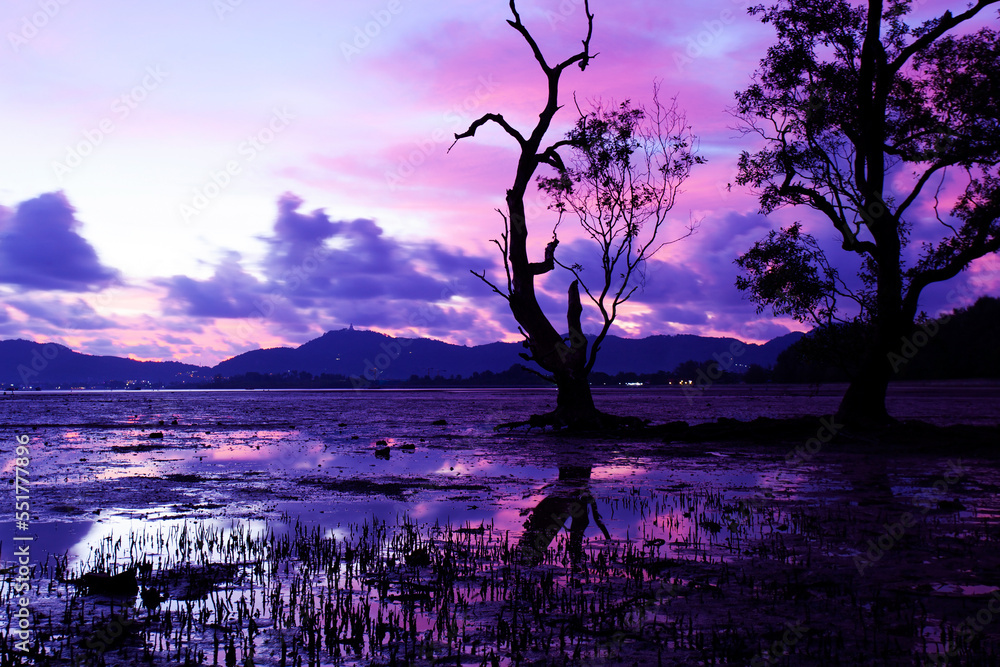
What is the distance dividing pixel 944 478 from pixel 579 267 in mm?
17495

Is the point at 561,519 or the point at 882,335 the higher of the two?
the point at 882,335

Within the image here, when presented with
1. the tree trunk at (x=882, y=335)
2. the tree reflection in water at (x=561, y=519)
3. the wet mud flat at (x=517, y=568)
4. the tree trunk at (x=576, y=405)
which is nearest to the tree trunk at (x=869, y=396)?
the tree trunk at (x=882, y=335)

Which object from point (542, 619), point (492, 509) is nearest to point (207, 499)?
point (492, 509)

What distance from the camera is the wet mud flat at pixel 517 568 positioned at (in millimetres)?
5281

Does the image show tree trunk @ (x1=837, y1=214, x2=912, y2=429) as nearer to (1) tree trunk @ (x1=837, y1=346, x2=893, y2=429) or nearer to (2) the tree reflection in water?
(1) tree trunk @ (x1=837, y1=346, x2=893, y2=429)

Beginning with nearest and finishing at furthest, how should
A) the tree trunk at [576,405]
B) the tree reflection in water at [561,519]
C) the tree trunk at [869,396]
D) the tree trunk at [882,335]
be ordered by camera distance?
the tree reflection in water at [561,519]
the tree trunk at [882,335]
the tree trunk at [869,396]
the tree trunk at [576,405]

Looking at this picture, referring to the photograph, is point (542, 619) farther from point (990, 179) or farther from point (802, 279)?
point (990, 179)

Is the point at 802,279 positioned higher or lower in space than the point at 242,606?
higher

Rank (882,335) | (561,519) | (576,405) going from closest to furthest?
1. (561,519)
2. (882,335)
3. (576,405)

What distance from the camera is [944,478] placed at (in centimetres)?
1446

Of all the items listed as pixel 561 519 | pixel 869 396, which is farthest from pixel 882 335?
pixel 561 519

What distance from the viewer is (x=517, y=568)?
7.59 m

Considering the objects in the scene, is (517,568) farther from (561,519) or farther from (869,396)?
(869,396)

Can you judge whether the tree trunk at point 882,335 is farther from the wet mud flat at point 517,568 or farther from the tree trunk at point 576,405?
the tree trunk at point 576,405
